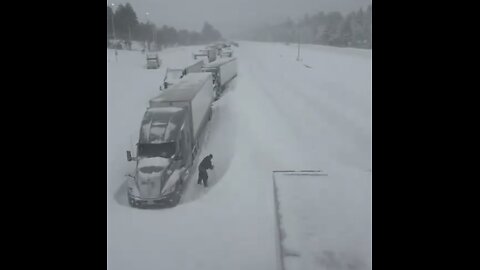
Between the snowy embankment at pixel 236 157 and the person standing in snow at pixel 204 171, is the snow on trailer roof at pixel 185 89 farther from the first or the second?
the person standing in snow at pixel 204 171

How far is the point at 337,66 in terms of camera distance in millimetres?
18797

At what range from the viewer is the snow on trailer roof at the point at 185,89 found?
11.0 meters

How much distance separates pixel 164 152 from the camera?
33.4ft

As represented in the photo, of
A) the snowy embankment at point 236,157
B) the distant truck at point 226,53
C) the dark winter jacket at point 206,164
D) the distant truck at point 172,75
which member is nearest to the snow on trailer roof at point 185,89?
the distant truck at point 172,75

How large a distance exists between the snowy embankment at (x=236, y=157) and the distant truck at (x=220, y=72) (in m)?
1.89

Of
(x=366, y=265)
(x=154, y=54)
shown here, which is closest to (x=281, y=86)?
(x=154, y=54)

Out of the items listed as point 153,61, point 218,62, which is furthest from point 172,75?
point 218,62

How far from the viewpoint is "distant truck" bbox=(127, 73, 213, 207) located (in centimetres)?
973

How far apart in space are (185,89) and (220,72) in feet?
21.5

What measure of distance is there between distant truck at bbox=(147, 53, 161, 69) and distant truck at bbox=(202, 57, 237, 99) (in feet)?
23.0

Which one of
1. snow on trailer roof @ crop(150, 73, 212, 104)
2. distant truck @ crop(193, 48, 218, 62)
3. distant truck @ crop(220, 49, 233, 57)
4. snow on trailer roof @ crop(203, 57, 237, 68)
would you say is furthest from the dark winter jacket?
distant truck @ crop(220, 49, 233, 57)
